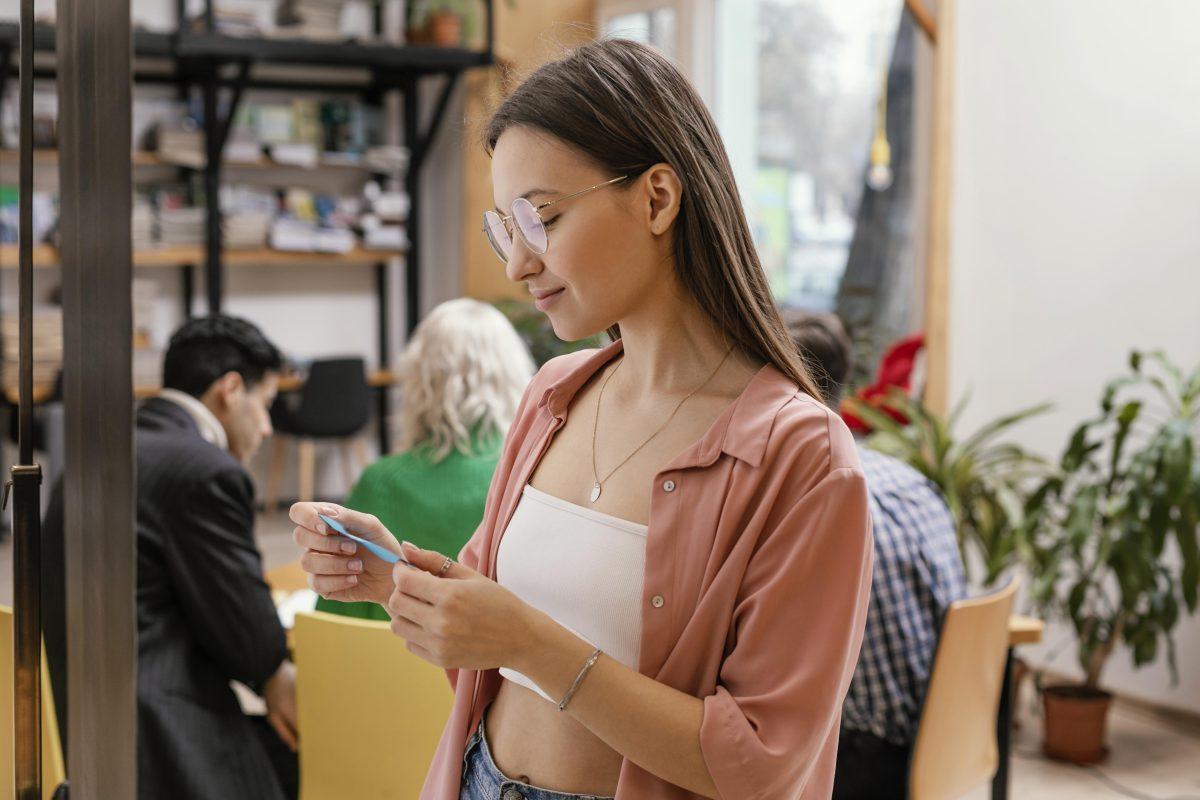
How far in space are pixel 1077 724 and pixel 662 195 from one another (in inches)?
134

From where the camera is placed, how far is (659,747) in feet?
3.43

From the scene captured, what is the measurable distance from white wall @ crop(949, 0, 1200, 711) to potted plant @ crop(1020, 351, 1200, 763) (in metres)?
0.31

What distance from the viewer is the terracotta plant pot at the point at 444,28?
7297mm

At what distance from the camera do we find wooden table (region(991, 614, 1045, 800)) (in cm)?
274

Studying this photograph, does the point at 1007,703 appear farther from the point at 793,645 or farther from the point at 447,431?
the point at 793,645

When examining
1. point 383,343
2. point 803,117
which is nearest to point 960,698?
point 803,117

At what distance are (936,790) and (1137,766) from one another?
1.85 metres

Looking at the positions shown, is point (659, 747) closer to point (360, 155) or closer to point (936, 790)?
point (936, 790)

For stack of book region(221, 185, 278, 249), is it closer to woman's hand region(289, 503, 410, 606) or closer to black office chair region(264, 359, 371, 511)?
black office chair region(264, 359, 371, 511)

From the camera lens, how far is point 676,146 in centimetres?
112

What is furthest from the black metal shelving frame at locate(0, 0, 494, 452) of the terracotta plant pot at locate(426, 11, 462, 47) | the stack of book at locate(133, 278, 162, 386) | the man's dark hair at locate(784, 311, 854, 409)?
the man's dark hair at locate(784, 311, 854, 409)

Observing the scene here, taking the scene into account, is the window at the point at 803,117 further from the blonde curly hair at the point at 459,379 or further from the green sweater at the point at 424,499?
the green sweater at the point at 424,499

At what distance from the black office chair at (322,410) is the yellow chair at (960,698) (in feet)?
16.7

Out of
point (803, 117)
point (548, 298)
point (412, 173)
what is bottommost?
point (548, 298)
